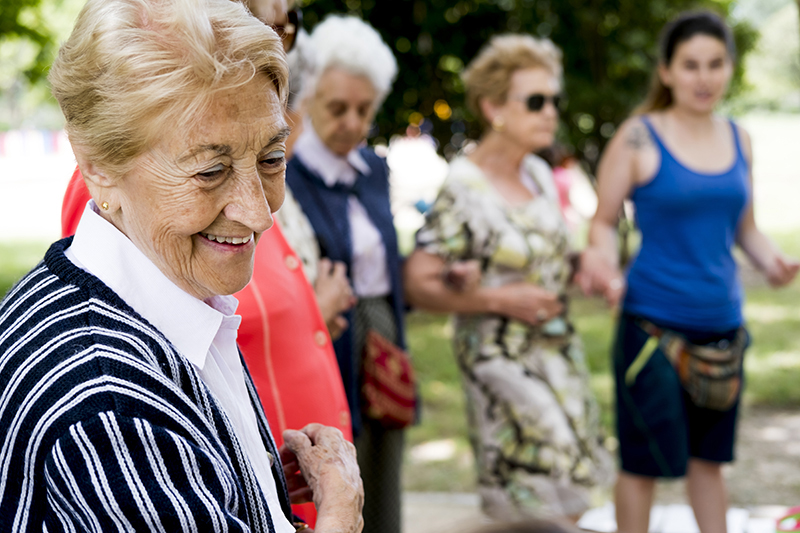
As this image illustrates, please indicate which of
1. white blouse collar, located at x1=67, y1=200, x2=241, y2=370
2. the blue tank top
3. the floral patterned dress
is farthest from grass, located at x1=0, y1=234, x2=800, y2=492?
white blouse collar, located at x1=67, y1=200, x2=241, y2=370

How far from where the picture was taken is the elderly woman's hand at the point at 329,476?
130cm

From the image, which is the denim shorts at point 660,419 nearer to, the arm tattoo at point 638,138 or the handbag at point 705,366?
the handbag at point 705,366

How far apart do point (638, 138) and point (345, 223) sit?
1.41 metres

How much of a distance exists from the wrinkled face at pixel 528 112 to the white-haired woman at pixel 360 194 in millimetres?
575

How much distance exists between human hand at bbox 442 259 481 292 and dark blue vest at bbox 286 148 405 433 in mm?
203

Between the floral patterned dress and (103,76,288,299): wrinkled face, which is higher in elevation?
(103,76,288,299): wrinkled face

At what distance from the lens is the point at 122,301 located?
111cm

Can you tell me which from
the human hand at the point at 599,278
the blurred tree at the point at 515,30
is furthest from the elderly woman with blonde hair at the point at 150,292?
the blurred tree at the point at 515,30

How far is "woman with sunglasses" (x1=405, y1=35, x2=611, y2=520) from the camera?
320 cm

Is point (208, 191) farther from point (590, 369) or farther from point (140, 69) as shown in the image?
point (590, 369)

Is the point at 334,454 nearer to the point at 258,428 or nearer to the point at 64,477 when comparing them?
the point at 258,428

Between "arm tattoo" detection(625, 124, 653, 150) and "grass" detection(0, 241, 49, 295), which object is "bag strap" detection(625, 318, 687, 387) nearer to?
"arm tattoo" detection(625, 124, 653, 150)

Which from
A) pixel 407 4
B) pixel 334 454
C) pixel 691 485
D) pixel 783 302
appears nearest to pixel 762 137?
pixel 783 302

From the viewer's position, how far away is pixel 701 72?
3461 millimetres
